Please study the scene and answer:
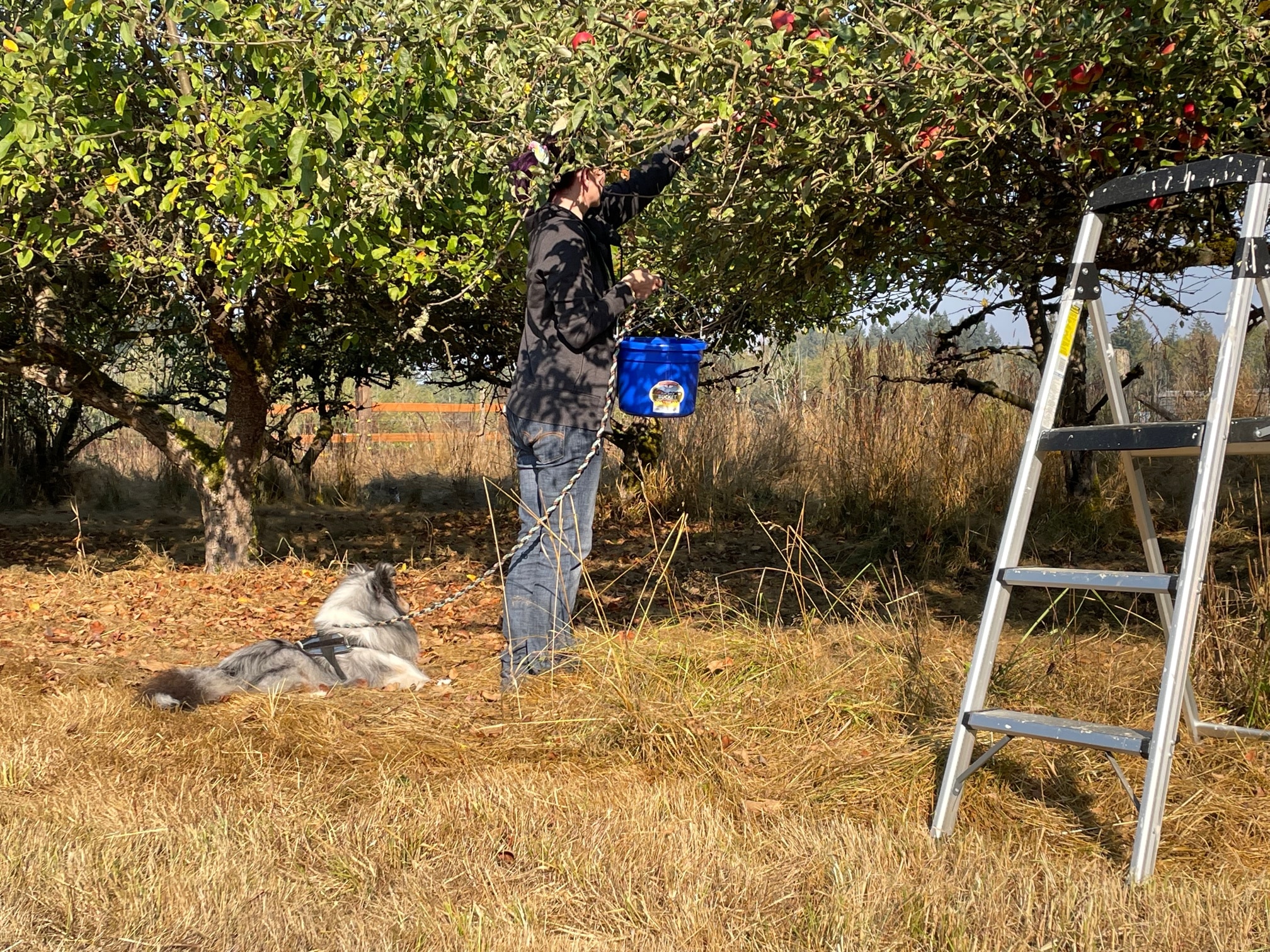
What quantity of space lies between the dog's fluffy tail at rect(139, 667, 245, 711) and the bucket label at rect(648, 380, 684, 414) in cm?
203

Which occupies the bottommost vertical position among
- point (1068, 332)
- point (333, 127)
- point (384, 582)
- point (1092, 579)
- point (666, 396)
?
point (384, 582)

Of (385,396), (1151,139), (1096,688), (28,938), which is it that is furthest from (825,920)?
(385,396)

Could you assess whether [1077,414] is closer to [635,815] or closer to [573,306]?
[573,306]

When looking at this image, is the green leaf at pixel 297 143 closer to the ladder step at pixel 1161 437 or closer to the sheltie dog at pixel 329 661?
the sheltie dog at pixel 329 661

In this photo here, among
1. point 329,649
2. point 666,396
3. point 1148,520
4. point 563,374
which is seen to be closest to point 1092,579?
point 1148,520

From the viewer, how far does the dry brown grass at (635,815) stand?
2.59 metres

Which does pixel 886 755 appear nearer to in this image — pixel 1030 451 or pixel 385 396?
pixel 1030 451

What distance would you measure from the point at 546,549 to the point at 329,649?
1.18m

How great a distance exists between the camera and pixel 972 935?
252 centimetres

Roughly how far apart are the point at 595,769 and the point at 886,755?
0.91 meters

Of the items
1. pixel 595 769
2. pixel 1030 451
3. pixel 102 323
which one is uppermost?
pixel 102 323

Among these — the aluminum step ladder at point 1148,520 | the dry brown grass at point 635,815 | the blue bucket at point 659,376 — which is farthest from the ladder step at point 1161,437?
the blue bucket at point 659,376

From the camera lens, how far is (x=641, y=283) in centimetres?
437

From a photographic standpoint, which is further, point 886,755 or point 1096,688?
point 1096,688
